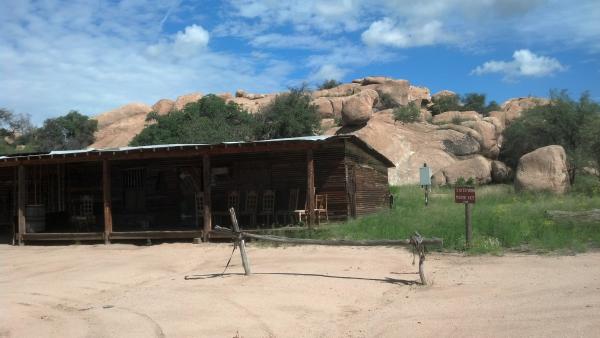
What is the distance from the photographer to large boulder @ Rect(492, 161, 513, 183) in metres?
31.0

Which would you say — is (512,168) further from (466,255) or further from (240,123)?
(466,255)

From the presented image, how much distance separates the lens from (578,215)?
40.8 feet

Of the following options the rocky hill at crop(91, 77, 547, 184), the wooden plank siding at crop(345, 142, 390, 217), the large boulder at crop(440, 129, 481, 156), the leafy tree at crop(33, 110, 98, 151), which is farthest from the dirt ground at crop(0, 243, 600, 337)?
the leafy tree at crop(33, 110, 98, 151)

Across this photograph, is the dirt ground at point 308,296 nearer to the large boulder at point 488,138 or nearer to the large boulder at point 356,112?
the large boulder at point 488,138

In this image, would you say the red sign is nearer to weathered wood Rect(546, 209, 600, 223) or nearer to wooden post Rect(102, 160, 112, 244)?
weathered wood Rect(546, 209, 600, 223)

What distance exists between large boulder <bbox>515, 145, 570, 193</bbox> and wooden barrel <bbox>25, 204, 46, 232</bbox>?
17077mm

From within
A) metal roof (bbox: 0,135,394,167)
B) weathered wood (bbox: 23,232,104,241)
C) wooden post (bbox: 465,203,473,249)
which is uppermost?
metal roof (bbox: 0,135,394,167)

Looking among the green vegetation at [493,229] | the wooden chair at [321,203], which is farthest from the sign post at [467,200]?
the wooden chair at [321,203]

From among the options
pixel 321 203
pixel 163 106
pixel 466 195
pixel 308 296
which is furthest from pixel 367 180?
pixel 163 106

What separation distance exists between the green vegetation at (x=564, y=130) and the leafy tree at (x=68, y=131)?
109 feet

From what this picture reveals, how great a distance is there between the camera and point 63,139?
45.9m

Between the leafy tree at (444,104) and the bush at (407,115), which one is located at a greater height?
the leafy tree at (444,104)

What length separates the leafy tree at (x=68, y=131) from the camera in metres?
45.0

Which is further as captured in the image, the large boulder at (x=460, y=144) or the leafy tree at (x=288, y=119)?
the leafy tree at (x=288, y=119)
